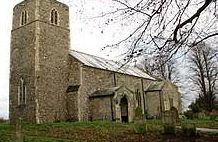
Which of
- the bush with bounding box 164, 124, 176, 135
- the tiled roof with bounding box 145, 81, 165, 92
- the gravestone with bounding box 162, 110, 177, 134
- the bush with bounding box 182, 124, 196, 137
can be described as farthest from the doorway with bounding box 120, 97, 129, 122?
the bush with bounding box 182, 124, 196, 137

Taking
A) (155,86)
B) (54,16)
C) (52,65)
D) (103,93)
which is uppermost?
(54,16)

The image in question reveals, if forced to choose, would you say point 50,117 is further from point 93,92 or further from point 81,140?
point 81,140

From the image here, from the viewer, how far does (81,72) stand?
27969mm

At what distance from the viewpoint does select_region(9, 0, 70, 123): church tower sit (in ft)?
85.1

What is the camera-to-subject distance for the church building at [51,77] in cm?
2619

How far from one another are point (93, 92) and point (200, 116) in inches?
530

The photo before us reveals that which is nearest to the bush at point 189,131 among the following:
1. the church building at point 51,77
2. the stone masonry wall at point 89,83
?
the church building at point 51,77

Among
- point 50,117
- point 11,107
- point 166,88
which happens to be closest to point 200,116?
point 166,88

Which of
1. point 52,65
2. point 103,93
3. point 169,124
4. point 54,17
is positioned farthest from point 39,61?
point 169,124

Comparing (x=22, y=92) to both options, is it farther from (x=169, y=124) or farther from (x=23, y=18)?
(x=169, y=124)

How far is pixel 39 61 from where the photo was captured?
1037 inches

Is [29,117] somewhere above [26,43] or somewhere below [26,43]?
below

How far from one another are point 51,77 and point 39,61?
73.3 inches

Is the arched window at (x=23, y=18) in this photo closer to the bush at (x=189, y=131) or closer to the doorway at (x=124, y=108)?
the doorway at (x=124, y=108)
